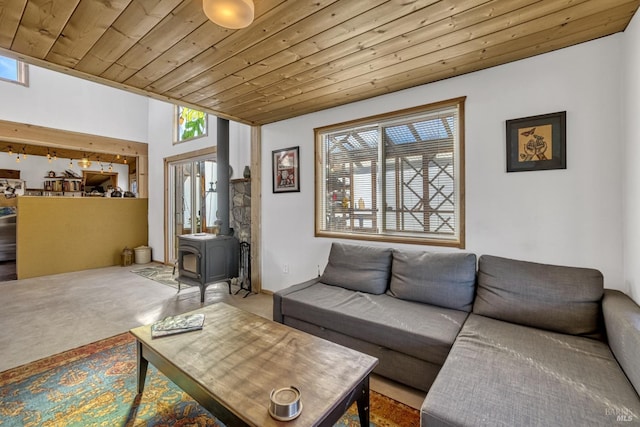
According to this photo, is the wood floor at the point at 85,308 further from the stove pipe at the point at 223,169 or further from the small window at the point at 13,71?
the small window at the point at 13,71

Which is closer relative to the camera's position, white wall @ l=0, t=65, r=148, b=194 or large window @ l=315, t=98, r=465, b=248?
large window @ l=315, t=98, r=465, b=248

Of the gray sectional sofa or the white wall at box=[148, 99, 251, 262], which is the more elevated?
the white wall at box=[148, 99, 251, 262]

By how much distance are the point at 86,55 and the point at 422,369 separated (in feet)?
10.4

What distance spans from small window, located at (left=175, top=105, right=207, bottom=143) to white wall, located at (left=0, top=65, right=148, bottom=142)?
1290mm

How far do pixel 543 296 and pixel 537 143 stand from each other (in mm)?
1106

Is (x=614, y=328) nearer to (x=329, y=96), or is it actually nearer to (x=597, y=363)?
(x=597, y=363)

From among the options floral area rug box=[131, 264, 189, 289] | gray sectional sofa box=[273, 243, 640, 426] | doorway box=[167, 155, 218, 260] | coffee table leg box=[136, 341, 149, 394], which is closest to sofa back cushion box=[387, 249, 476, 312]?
gray sectional sofa box=[273, 243, 640, 426]

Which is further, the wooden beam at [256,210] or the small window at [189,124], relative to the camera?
the small window at [189,124]

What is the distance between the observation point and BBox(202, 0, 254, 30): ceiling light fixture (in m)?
1.32

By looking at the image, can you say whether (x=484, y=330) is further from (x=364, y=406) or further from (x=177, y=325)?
(x=177, y=325)

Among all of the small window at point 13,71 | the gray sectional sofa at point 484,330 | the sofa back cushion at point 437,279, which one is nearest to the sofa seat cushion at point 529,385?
the gray sectional sofa at point 484,330

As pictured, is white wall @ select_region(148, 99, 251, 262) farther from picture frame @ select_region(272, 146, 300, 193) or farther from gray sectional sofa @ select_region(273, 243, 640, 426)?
gray sectional sofa @ select_region(273, 243, 640, 426)

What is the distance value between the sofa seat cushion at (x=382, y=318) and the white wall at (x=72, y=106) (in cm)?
559

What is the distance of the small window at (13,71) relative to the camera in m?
4.68
